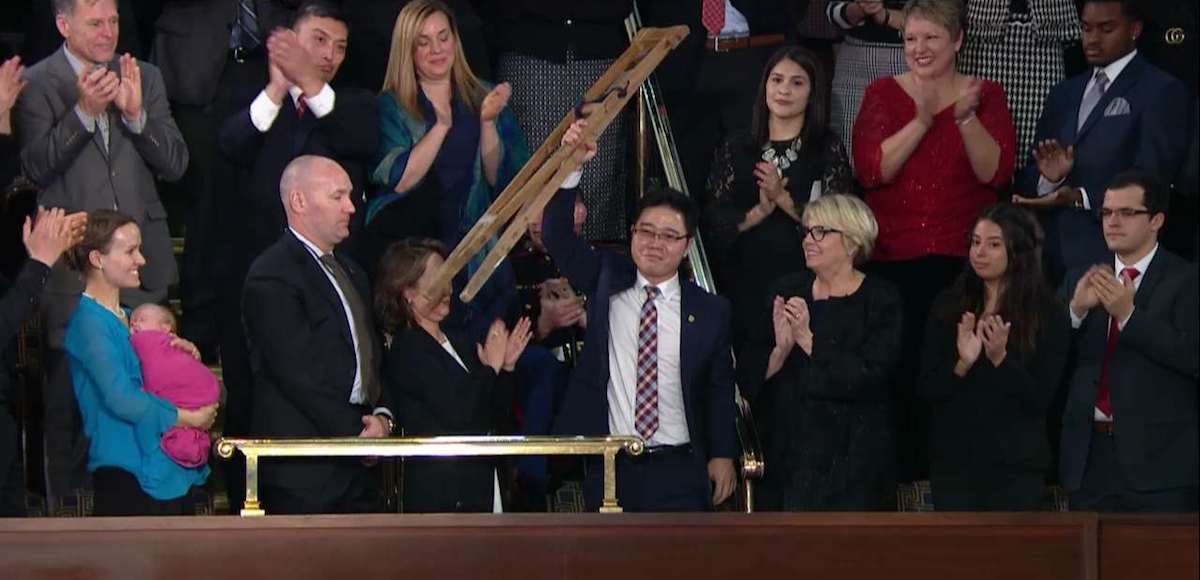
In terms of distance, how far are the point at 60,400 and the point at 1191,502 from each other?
3.56 m

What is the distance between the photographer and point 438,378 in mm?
Result: 9828

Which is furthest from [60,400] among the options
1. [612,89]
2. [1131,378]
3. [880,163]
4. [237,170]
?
[1131,378]

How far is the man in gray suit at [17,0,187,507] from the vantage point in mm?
10000

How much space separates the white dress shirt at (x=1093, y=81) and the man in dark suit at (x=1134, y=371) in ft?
0.60

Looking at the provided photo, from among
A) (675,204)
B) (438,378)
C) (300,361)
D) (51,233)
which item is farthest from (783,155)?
(51,233)

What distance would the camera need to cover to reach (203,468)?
9.74 m

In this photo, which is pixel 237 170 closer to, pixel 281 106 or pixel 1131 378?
pixel 281 106

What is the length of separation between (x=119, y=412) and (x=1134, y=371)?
3200 millimetres

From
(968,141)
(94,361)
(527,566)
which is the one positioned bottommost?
(527,566)

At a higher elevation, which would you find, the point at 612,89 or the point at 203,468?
the point at 612,89

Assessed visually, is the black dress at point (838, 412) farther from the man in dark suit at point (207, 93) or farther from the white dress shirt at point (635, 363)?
the man in dark suit at point (207, 93)

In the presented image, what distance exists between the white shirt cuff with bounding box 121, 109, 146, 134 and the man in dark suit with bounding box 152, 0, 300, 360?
0.22m

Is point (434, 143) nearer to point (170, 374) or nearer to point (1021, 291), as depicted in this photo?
point (170, 374)

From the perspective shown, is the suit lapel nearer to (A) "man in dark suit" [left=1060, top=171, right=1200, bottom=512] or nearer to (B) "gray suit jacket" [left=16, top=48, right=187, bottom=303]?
(A) "man in dark suit" [left=1060, top=171, right=1200, bottom=512]
